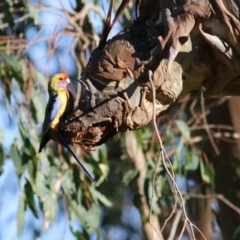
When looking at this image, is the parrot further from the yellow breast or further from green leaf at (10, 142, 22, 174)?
green leaf at (10, 142, 22, 174)

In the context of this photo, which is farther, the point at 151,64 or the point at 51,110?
the point at 51,110

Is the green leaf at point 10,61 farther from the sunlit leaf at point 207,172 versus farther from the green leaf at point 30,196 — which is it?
the sunlit leaf at point 207,172

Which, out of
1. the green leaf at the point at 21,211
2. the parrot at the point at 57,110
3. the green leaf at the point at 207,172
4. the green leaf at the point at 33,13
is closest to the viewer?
the parrot at the point at 57,110

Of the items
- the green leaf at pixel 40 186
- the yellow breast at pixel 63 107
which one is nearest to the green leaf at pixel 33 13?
the green leaf at pixel 40 186

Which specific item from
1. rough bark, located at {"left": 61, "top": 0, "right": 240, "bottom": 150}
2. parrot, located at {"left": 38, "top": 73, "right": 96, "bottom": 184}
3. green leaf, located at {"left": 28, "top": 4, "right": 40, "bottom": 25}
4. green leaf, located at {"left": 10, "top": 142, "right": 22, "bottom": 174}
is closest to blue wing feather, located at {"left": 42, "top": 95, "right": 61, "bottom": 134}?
parrot, located at {"left": 38, "top": 73, "right": 96, "bottom": 184}

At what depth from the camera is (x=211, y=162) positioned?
3629 millimetres


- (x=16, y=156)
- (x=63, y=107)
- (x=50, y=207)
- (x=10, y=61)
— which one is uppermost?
(x=63, y=107)

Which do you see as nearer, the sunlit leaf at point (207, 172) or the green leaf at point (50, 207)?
the green leaf at point (50, 207)

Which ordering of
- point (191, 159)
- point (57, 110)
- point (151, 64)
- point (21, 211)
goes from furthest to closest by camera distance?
point (191, 159), point (21, 211), point (57, 110), point (151, 64)

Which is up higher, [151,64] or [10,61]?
[151,64]

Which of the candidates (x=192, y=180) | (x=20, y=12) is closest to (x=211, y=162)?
(x=192, y=180)

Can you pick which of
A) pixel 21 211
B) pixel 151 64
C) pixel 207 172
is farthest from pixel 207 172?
pixel 151 64

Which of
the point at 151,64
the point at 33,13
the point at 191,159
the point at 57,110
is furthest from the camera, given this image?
the point at 191,159

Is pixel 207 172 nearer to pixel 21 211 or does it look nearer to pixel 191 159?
pixel 191 159
